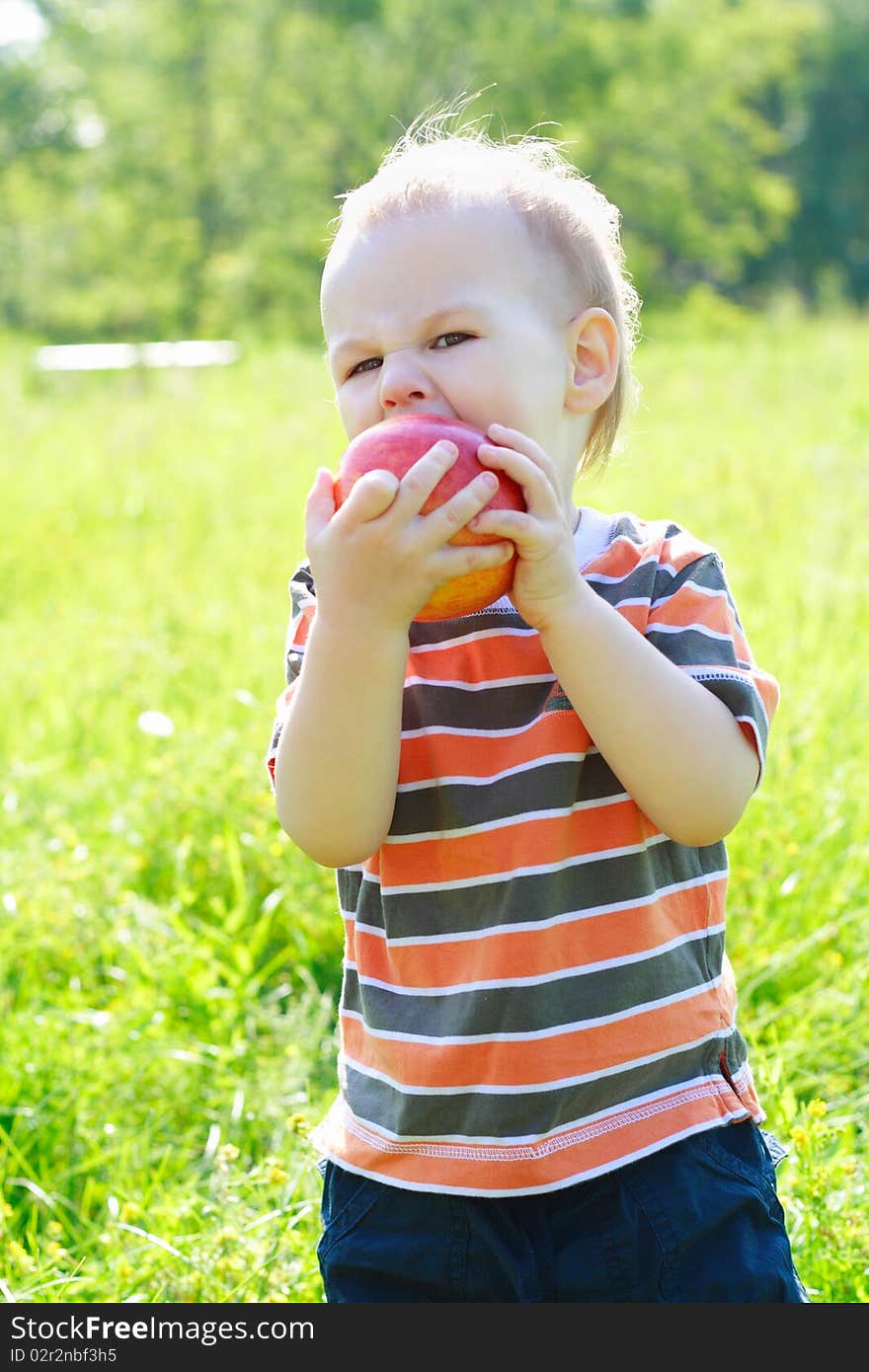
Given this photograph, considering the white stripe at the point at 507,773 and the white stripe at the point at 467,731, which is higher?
the white stripe at the point at 467,731

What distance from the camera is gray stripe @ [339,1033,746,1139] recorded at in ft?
4.60

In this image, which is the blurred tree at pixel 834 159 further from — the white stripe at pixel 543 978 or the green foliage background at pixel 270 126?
the white stripe at pixel 543 978

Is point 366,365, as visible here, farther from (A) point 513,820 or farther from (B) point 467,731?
(A) point 513,820

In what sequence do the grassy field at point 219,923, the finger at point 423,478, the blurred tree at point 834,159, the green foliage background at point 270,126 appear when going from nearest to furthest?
the finger at point 423,478, the grassy field at point 219,923, the green foliage background at point 270,126, the blurred tree at point 834,159

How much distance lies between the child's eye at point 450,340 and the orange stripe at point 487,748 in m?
0.39

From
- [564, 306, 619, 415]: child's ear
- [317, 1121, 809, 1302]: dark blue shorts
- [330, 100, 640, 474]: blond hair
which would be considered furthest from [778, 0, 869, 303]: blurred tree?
[317, 1121, 809, 1302]: dark blue shorts

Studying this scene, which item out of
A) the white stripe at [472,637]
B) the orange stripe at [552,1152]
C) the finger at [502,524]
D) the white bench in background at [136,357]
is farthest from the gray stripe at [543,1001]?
the white bench in background at [136,357]

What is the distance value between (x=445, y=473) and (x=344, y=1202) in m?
0.81

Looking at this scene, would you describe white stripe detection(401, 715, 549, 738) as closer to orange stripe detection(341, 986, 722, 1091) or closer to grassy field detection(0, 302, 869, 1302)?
orange stripe detection(341, 986, 722, 1091)

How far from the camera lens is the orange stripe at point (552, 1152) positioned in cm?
139

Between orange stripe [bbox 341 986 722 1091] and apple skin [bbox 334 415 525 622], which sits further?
orange stripe [bbox 341 986 722 1091]

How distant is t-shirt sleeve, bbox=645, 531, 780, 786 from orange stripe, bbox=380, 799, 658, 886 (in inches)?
6.0

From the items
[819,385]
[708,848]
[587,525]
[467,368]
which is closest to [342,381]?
[467,368]

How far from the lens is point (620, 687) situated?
4.33 ft
